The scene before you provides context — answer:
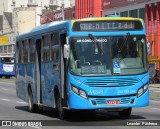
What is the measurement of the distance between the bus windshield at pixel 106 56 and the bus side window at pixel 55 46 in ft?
4.21

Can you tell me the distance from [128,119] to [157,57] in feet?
125

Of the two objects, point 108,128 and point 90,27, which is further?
point 90,27

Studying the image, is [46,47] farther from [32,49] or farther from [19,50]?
[19,50]

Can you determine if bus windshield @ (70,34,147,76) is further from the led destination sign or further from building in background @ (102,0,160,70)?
building in background @ (102,0,160,70)

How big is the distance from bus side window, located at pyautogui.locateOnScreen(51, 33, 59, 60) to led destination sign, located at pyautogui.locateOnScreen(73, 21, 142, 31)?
48.9 inches

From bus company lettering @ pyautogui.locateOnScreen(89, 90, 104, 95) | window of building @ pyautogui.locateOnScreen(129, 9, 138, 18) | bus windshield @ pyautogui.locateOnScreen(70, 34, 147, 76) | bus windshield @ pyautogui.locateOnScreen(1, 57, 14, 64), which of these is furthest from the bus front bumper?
bus windshield @ pyautogui.locateOnScreen(1, 57, 14, 64)

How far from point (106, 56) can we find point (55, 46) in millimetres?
2116

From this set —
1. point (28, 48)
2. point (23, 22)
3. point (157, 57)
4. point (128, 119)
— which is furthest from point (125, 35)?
point (23, 22)

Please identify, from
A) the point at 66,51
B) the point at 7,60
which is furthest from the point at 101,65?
the point at 7,60

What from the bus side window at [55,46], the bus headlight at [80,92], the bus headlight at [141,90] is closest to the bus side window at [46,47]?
the bus side window at [55,46]

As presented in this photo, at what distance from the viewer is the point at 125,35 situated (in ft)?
53.3

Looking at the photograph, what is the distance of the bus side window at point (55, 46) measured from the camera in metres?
17.1

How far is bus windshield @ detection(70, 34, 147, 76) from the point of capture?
15.8 m

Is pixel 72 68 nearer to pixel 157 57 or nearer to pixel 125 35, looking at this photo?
pixel 125 35
